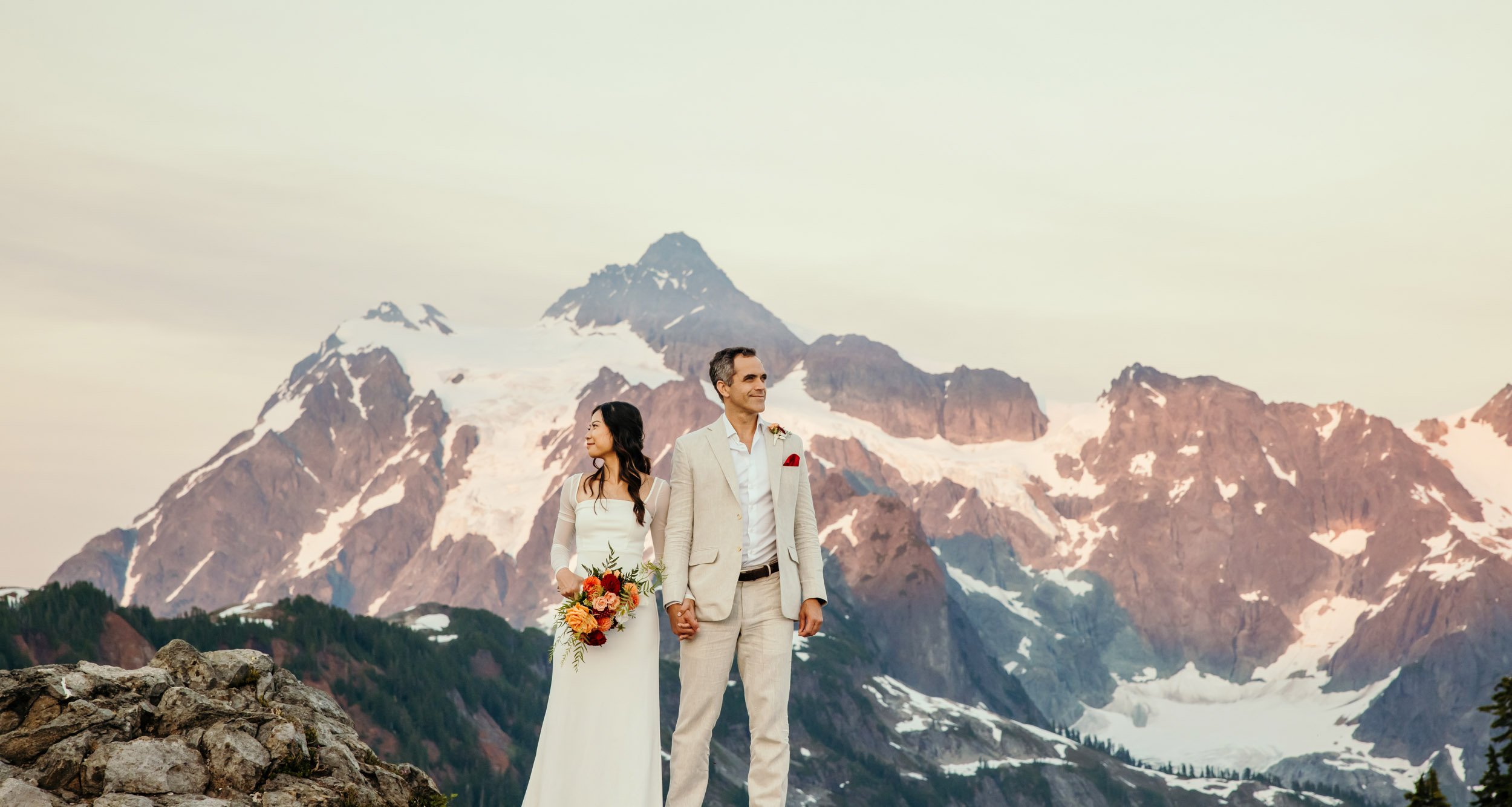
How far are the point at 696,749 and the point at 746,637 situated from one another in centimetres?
152

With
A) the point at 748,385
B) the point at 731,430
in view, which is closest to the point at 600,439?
the point at 731,430

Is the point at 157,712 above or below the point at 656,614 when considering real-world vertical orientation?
below

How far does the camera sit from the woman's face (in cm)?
1831

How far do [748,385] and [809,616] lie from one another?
2.96m

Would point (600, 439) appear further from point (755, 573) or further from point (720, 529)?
point (755, 573)

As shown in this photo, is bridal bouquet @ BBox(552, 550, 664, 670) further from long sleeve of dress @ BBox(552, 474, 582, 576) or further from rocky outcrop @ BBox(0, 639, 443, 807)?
rocky outcrop @ BBox(0, 639, 443, 807)

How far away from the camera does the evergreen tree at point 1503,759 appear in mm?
86562

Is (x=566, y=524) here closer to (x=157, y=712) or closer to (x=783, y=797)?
(x=783, y=797)

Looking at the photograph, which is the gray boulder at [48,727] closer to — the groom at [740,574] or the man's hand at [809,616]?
the groom at [740,574]

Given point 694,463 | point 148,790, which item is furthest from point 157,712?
point 694,463

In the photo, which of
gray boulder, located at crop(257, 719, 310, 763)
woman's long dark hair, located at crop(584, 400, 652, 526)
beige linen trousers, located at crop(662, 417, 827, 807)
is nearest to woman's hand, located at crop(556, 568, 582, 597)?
woman's long dark hair, located at crop(584, 400, 652, 526)

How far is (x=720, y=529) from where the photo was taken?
1803 cm

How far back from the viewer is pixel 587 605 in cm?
1823

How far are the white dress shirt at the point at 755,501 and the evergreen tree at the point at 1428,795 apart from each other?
305 ft
